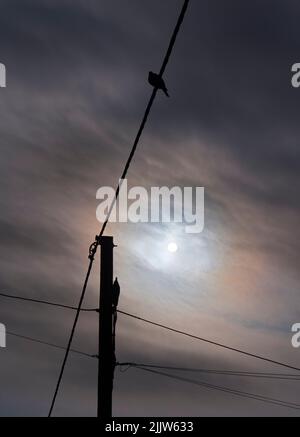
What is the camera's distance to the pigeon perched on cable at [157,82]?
837cm

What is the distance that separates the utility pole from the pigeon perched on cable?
4979 millimetres

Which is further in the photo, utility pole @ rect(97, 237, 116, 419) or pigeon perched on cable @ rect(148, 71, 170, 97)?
utility pole @ rect(97, 237, 116, 419)

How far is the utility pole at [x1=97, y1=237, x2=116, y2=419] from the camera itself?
445 inches

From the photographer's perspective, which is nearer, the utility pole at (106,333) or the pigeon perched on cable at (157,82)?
the pigeon perched on cable at (157,82)

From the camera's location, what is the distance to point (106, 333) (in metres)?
11.8

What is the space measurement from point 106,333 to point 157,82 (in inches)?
230

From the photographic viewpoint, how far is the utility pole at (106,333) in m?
11.3

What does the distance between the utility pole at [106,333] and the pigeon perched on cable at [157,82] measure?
4.98 meters

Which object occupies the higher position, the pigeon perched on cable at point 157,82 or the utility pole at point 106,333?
the pigeon perched on cable at point 157,82
